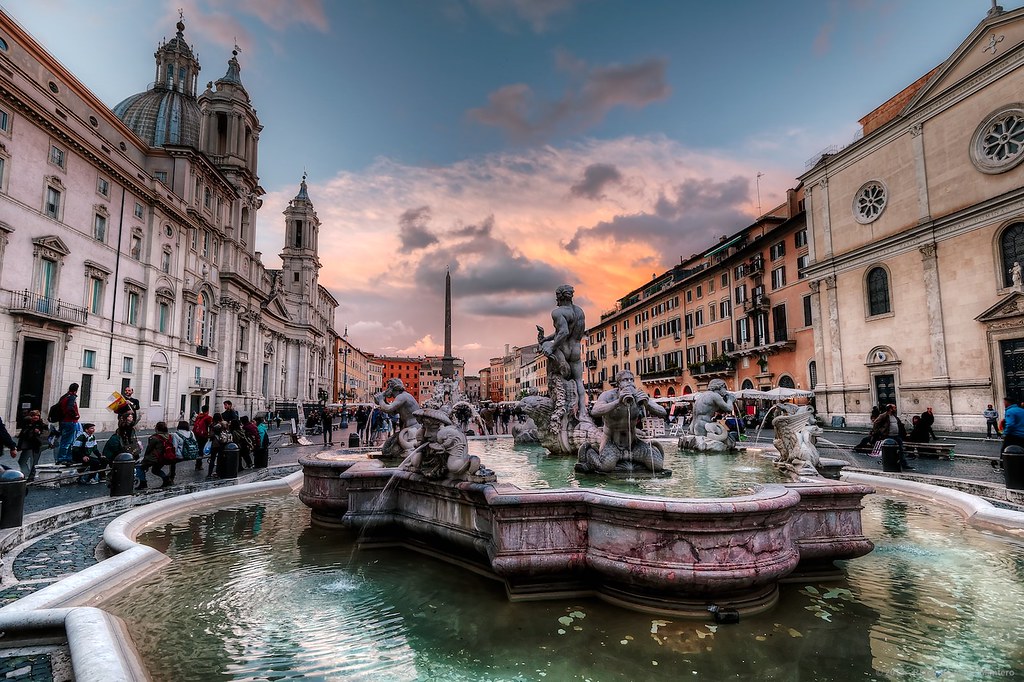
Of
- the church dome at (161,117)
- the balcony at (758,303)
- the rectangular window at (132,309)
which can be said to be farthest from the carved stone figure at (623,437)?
the church dome at (161,117)

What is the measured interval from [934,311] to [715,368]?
17.0 metres

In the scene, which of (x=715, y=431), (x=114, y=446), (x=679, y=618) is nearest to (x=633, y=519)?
(x=679, y=618)

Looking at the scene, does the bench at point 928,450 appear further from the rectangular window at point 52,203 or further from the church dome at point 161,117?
the church dome at point 161,117

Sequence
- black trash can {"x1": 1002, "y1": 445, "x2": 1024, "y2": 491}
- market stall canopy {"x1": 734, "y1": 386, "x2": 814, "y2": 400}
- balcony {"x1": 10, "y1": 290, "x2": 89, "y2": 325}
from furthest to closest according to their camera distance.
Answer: balcony {"x1": 10, "y1": 290, "x2": 89, "y2": 325} → market stall canopy {"x1": 734, "y1": 386, "x2": 814, "y2": 400} → black trash can {"x1": 1002, "y1": 445, "x2": 1024, "y2": 491}

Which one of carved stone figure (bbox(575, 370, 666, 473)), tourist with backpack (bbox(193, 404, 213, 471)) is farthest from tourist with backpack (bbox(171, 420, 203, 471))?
carved stone figure (bbox(575, 370, 666, 473))

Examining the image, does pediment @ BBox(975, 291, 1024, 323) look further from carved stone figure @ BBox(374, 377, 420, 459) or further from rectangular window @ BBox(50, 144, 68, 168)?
rectangular window @ BBox(50, 144, 68, 168)

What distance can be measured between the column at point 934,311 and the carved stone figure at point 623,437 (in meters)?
23.7

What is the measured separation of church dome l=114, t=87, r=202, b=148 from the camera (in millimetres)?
42344

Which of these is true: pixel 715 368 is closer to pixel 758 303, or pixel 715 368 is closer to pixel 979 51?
pixel 758 303

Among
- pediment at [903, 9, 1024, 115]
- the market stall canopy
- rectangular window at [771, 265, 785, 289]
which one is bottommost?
the market stall canopy

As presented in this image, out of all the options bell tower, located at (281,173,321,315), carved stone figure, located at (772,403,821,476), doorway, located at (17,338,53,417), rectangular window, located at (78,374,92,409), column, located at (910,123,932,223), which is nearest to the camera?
carved stone figure, located at (772,403,821,476)

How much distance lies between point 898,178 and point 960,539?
26.3m

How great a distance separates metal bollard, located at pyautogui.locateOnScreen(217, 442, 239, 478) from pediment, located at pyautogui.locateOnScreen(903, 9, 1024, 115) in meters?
31.1

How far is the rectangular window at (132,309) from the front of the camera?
2918 centimetres
